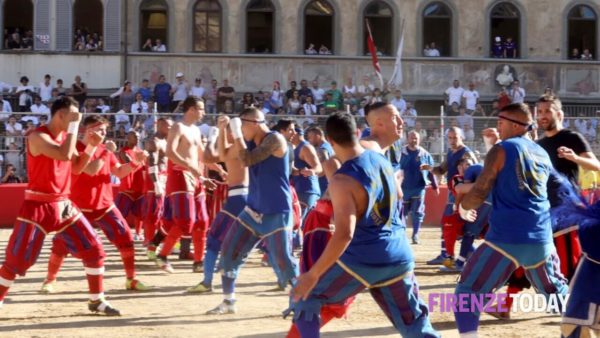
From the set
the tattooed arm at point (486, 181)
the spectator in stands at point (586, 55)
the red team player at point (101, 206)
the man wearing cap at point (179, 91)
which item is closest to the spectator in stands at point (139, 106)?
the man wearing cap at point (179, 91)

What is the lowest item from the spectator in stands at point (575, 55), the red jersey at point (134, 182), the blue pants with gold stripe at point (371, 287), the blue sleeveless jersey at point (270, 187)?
the blue pants with gold stripe at point (371, 287)

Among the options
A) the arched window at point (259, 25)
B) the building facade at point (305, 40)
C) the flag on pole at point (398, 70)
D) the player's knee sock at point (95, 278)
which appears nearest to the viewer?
the player's knee sock at point (95, 278)

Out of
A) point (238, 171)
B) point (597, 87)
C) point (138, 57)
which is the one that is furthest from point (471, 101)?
point (238, 171)

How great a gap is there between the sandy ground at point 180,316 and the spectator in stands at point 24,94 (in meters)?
17.1

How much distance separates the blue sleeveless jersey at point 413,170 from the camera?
666 inches

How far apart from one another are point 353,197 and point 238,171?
470cm

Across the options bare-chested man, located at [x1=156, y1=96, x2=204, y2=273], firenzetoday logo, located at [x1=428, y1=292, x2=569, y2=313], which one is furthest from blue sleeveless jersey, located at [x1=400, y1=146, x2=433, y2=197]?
firenzetoday logo, located at [x1=428, y1=292, x2=569, y2=313]

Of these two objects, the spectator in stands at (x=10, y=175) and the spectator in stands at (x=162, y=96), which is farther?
the spectator in stands at (x=162, y=96)

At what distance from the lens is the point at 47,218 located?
8938mm

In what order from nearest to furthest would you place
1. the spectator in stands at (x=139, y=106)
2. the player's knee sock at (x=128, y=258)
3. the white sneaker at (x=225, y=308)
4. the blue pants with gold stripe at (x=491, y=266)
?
the blue pants with gold stripe at (x=491, y=266), the white sneaker at (x=225, y=308), the player's knee sock at (x=128, y=258), the spectator in stands at (x=139, y=106)

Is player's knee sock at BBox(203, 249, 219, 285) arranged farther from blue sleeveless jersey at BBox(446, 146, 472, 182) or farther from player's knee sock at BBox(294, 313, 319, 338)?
player's knee sock at BBox(294, 313, 319, 338)

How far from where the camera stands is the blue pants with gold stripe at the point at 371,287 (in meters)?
6.39

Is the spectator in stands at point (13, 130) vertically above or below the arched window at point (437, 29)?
below

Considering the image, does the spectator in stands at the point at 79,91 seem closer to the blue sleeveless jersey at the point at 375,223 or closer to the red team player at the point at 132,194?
the red team player at the point at 132,194
